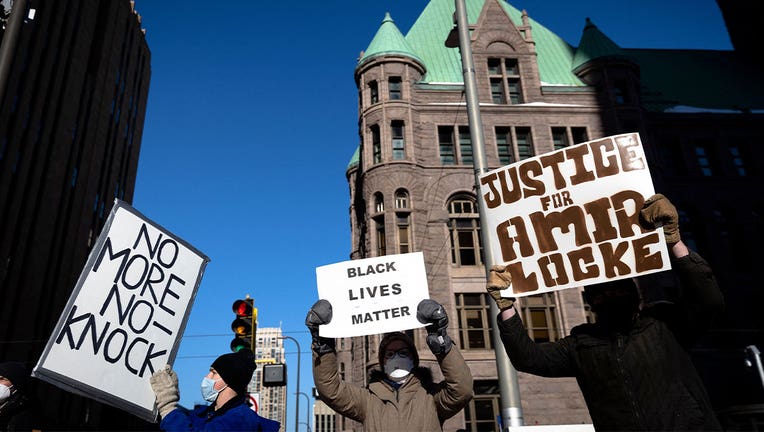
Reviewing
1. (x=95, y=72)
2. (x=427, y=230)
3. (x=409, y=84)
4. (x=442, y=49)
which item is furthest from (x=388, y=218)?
(x=95, y=72)

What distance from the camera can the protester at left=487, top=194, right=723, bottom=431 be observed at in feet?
9.81

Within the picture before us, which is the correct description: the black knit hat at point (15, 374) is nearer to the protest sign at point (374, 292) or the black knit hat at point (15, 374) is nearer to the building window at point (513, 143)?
the protest sign at point (374, 292)

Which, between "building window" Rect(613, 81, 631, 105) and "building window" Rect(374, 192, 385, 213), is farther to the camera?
"building window" Rect(613, 81, 631, 105)

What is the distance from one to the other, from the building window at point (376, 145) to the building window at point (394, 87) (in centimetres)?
192

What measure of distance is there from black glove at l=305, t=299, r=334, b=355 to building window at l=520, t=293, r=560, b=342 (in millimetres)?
20272

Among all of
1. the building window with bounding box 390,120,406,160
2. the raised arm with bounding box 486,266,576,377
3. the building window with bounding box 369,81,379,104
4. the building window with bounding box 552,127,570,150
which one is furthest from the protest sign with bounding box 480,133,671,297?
the building window with bounding box 552,127,570,150

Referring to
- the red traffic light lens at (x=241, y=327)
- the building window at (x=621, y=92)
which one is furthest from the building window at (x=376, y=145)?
the red traffic light lens at (x=241, y=327)

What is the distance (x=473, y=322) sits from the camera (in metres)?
23.3

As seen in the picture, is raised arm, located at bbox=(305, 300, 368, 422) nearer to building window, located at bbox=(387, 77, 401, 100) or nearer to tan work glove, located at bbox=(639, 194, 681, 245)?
tan work glove, located at bbox=(639, 194, 681, 245)

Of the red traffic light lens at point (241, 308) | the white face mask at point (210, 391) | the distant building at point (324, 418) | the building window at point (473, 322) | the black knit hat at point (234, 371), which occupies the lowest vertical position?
the distant building at point (324, 418)

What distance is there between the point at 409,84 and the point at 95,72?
89.6 feet

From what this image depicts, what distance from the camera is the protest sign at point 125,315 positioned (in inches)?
157

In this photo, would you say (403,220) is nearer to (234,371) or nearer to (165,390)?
(165,390)

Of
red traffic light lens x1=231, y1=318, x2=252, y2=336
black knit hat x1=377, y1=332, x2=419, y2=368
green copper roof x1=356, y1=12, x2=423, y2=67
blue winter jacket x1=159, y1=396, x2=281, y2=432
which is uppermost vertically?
green copper roof x1=356, y1=12, x2=423, y2=67
